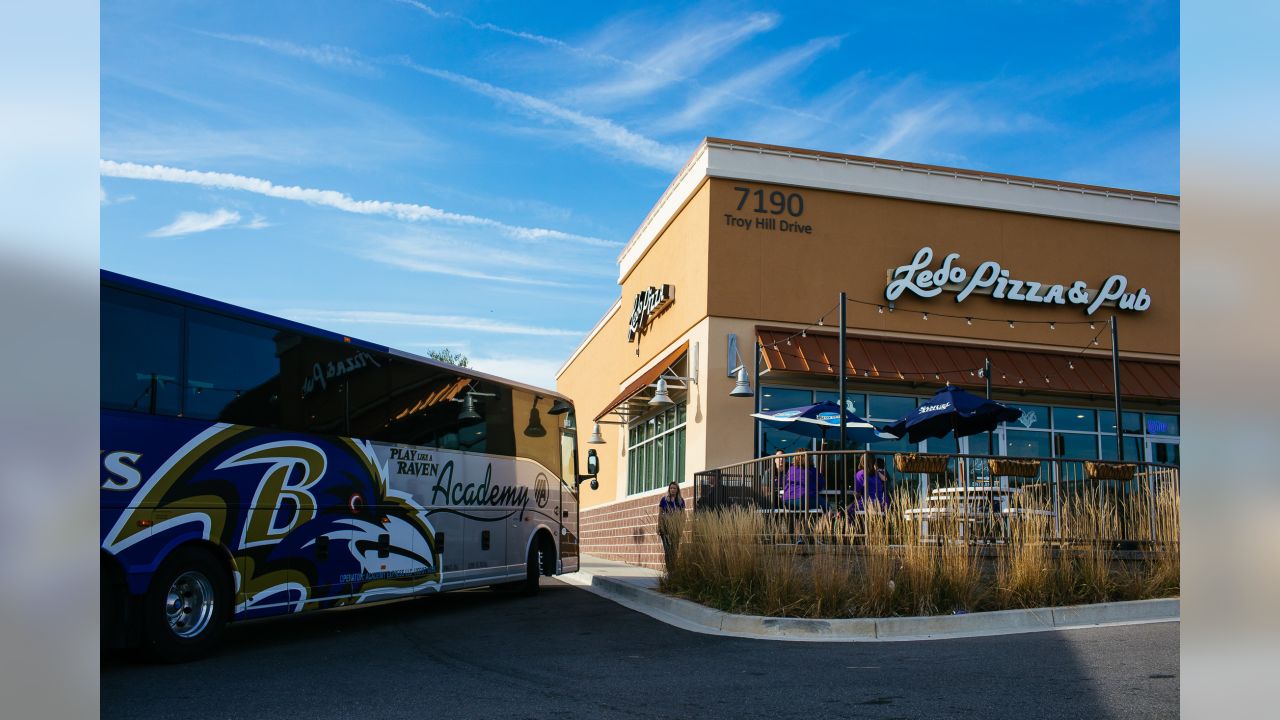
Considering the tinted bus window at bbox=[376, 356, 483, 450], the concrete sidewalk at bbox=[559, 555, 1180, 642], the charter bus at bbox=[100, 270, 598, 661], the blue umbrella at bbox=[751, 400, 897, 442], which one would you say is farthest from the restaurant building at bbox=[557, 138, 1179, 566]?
the concrete sidewalk at bbox=[559, 555, 1180, 642]

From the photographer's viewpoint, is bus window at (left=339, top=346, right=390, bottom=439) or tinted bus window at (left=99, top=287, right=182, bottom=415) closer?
tinted bus window at (left=99, top=287, right=182, bottom=415)

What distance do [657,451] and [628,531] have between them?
280 cm

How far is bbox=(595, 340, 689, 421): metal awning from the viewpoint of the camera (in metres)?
23.7

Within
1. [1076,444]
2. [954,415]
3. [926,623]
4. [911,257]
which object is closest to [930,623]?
[926,623]

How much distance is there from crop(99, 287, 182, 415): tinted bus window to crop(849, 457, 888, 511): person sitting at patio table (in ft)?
25.8

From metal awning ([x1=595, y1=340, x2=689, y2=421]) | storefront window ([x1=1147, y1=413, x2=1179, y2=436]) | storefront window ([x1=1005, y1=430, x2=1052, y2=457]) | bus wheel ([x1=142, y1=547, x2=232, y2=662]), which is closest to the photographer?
bus wheel ([x1=142, y1=547, x2=232, y2=662])

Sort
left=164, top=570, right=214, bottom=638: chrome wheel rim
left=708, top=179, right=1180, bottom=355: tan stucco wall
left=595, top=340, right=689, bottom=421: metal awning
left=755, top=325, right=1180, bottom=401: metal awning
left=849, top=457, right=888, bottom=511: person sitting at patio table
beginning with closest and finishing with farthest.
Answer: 1. left=164, top=570, right=214, bottom=638: chrome wheel rim
2. left=849, top=457, right=888, bottom=511: person sitting at patio table
3. left=755, top=325, right=1180, bottom=401: metal awning
4. left=708, top=179, right=1180, bottom=355: tan stucco wall
5. left=595, top=340, right=689, bottom=421: metal awning

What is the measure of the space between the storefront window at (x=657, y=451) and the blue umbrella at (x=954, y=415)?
7.57 m

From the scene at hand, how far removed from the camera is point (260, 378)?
424 inches

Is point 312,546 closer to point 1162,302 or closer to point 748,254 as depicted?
point 748,254

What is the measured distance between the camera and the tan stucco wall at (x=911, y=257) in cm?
2230

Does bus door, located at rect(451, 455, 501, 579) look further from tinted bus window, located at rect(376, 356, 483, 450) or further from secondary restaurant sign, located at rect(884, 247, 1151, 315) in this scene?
secondary restaurant sign, located at rect(884, 247, 1151, 315)

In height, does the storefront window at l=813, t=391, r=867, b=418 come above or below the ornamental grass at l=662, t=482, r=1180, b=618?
above
